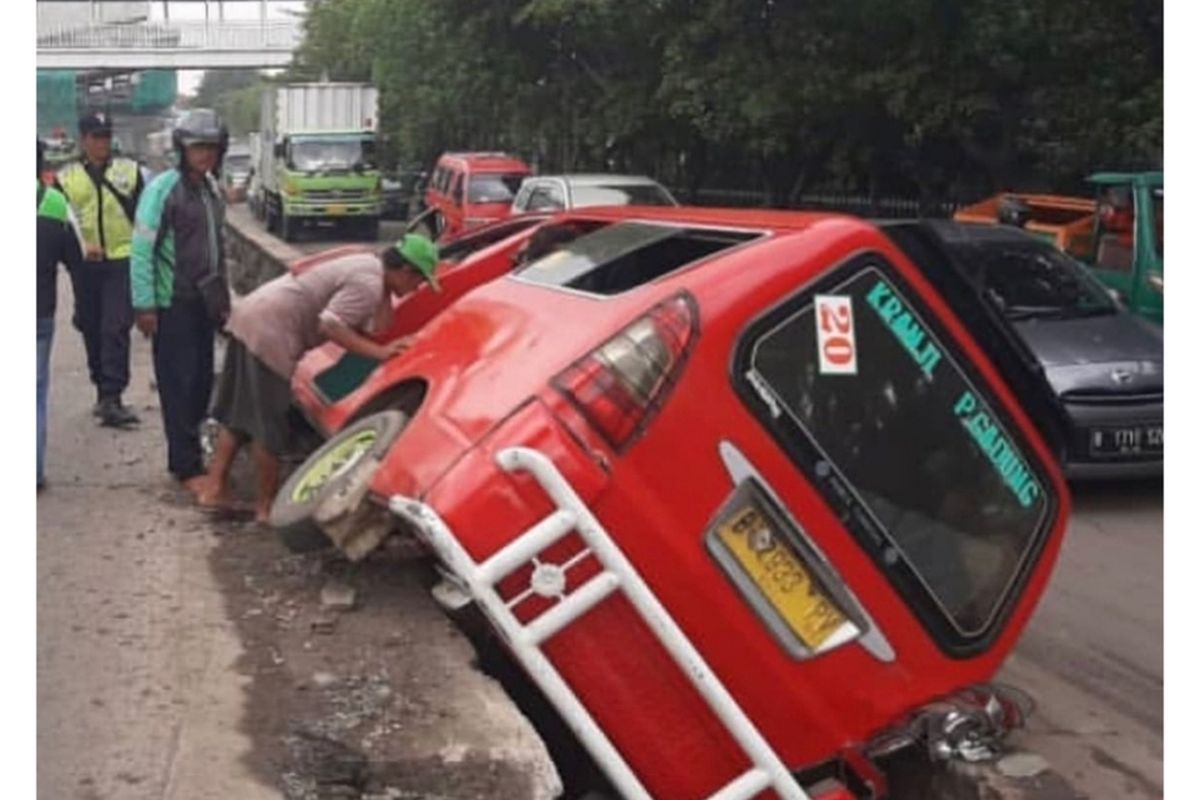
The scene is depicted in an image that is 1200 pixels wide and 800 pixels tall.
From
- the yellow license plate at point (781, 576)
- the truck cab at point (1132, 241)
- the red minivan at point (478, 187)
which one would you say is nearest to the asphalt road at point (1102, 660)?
the yellow license plate at point (781, 576)

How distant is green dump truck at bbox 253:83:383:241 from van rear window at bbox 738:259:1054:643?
2954cm

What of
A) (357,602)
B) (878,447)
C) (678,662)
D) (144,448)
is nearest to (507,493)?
(678,662)

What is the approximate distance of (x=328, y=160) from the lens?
33.3 metres

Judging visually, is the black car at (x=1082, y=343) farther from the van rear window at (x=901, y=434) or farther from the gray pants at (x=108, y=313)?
the gray pants at (x=108, y=313)

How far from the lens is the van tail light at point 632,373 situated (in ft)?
12.7

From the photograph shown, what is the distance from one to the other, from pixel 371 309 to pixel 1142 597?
367 cm

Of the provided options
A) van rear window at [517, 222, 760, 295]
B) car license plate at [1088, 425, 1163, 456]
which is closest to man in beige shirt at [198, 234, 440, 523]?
van rear window at [517, 222, 760, 295]

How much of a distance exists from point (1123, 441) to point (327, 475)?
4938mm

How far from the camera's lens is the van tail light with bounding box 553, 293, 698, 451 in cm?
387

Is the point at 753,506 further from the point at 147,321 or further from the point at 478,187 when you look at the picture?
the point at 478,187

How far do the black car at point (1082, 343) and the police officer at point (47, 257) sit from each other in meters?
4.43

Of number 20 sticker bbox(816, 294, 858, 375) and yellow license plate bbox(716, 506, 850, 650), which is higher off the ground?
number 20 sticker bbox(816, 294, 858, 375)

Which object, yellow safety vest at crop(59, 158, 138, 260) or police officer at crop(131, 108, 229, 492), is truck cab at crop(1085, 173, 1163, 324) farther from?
yellow safety vest at crop(59, 158, 138, 260)

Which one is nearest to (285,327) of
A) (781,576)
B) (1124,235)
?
(781,576)
